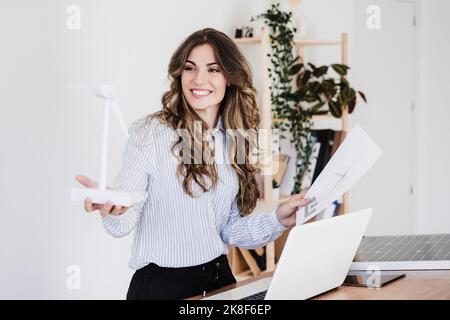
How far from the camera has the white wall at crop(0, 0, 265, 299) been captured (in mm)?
2359

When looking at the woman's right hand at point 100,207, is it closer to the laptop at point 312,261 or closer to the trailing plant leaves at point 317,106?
the laptop at point 312,261

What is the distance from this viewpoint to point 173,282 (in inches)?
68.4

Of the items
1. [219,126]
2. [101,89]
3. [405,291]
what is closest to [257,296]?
[405,291]

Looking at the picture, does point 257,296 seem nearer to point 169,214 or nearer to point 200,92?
point 169,214

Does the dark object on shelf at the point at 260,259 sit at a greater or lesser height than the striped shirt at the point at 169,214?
lesser

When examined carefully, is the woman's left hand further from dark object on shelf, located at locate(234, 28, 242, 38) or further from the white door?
the white door

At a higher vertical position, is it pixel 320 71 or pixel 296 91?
pixel 320 71

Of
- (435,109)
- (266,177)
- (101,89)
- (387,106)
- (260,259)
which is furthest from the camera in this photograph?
(435,109)

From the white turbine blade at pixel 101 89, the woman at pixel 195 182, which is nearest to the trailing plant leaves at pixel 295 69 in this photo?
the woman at pixel 195 182

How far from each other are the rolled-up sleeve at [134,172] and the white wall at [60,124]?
29.8 inches

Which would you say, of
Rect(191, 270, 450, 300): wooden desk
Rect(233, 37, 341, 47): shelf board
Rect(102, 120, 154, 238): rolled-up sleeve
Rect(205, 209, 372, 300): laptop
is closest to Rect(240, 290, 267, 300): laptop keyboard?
Rect(205, 209, 372, 300): laptop

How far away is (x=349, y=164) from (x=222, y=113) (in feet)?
1.98

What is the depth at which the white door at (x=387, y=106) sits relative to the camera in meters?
5.07
